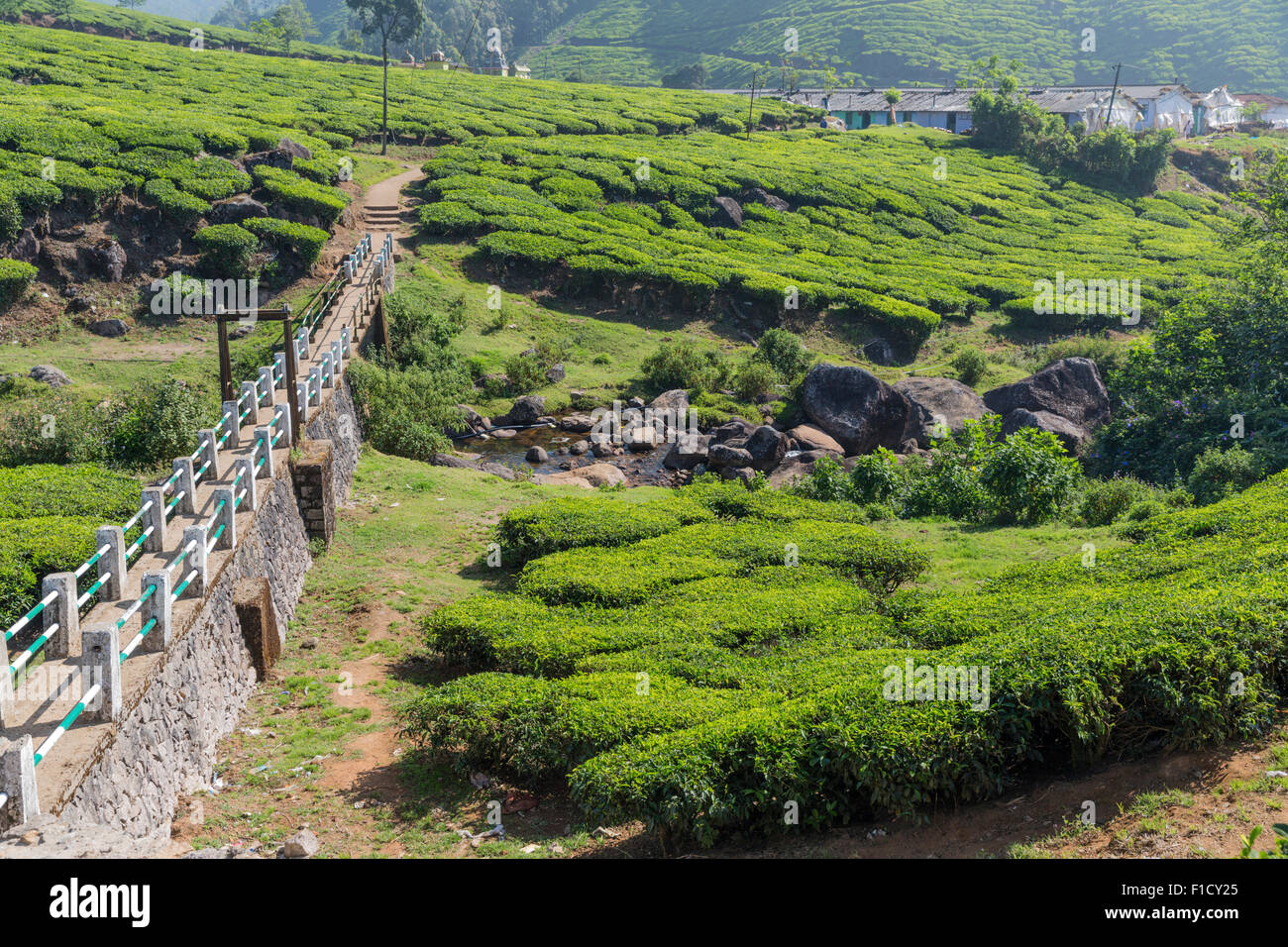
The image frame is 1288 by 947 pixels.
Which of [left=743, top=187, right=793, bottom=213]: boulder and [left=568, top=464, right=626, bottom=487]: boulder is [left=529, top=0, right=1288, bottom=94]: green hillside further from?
[left=568, top=464, right=626, bottom=487]: boulder

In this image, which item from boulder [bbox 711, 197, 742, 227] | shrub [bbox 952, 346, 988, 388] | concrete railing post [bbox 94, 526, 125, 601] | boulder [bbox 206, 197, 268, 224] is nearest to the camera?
concrete railing post [bbox 94, 526, 125, 601]

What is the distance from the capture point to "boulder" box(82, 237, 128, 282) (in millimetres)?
30484

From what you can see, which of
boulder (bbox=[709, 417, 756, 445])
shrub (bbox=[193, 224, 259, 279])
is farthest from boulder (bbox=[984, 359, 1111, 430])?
shrub (bbox=[193, 224, 259, 279])

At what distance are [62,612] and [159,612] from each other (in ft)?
2.78

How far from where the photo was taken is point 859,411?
29625 millimetres

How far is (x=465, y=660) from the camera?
1331 cm

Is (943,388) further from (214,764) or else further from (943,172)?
(943,172)

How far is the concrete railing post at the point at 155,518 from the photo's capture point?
1205 centimetres

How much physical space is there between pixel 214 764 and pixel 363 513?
884cm

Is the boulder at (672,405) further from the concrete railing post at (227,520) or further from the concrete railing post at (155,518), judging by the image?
the concrete railing post at (155,518)

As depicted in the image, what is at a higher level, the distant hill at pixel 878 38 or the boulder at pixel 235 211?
the distant hill at pixel 878 38

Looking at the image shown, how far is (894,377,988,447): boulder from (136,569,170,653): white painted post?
23118mm

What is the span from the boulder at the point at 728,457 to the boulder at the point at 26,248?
2086 cm

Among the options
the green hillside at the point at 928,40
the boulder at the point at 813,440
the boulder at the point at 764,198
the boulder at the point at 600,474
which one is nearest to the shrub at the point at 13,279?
the boulder at the point at 600,474
